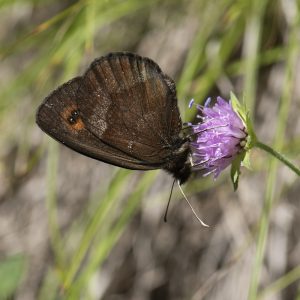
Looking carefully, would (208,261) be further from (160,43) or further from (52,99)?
(52,99)

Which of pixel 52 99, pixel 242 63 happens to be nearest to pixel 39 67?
pixel 242 63

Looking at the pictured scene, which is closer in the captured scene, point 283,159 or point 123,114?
point 283,159

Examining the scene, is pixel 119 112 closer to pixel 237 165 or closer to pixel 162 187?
pixel 237 165

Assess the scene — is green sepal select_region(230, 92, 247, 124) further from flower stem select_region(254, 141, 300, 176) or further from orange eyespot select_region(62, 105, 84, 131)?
orange eyespot select_region(62, 105, 84, 131)

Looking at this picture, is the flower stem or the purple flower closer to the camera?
the flower stem

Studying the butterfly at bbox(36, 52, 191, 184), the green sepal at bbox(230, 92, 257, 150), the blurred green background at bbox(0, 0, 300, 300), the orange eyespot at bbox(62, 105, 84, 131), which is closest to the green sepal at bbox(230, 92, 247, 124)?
the green sepal at bbox(230, 92, 257, 150)

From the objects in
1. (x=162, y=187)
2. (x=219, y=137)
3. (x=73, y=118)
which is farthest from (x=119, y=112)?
(x=162, y=187)
